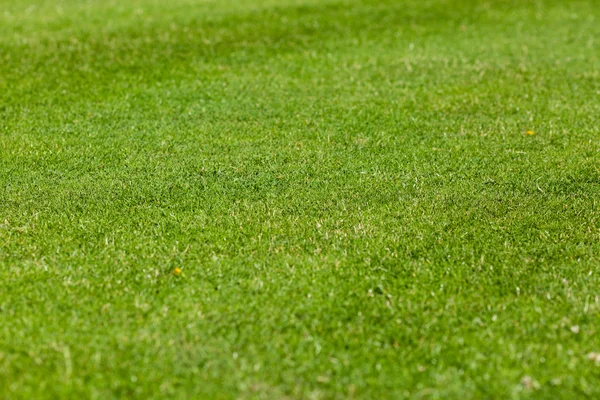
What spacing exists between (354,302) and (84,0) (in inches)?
479

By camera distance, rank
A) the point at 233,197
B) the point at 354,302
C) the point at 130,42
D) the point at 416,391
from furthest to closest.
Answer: the point at 130,42 → the point at 233,197 → the point at 354,302 → the point at 416,391

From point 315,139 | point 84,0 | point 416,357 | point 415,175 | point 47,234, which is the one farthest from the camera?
point 84,0

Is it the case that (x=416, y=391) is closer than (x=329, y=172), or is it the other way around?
(x=416, y=391)

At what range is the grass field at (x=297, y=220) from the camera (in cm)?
416

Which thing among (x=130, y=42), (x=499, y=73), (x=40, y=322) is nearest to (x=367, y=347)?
(x=40, y=322)

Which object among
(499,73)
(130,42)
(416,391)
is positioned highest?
(130,42)

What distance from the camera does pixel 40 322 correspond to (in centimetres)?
448

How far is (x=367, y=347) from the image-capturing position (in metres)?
4.32

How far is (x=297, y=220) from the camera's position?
19.3 ft

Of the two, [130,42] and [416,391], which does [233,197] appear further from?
[130,42]

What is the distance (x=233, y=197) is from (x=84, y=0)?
10.3m

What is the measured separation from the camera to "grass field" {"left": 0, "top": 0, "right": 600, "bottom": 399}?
4160 millimetres

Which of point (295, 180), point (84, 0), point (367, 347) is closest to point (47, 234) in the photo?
point (295, 180)

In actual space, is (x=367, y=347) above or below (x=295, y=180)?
below
